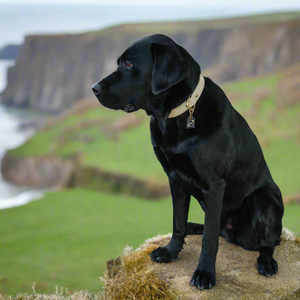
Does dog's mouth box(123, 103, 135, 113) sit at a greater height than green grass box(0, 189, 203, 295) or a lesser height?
greater

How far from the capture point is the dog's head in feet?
5.57

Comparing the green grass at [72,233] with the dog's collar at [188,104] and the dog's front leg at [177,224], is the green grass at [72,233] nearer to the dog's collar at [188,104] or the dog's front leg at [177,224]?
the dog's front leg at [177,224]

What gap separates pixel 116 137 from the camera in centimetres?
758

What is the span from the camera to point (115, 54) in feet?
33.4

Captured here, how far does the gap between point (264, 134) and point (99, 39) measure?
19.0 feet

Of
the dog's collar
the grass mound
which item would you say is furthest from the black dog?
the grass mound

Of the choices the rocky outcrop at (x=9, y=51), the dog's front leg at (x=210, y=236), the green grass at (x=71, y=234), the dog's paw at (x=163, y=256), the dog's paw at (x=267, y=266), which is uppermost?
the rocky outcrop at (x=9, y=51)

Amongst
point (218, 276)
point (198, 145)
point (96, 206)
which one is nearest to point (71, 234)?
point (96, 206)

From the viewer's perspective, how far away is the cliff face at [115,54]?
874cm

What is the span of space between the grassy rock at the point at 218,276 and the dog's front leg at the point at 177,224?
0.15 feet

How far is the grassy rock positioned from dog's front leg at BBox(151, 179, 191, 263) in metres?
0.05

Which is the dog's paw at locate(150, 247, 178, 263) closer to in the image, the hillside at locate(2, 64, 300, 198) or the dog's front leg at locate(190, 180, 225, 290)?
the dog's front leg at locate(190, 180, 225, 290)

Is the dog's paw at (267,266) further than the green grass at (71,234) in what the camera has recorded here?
No

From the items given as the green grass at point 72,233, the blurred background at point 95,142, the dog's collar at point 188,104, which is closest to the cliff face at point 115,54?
the blurred background at point 95,142
